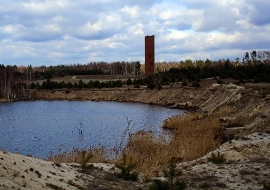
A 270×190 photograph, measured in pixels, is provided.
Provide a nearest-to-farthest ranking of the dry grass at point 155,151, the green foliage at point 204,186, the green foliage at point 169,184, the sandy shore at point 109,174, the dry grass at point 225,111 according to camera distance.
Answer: the sandy shore at point 109,174 → the green foliage at point 169,184 → the green foliage at point 204,186 → the dry grass at point 155,151 → the dry grass at point 225,111

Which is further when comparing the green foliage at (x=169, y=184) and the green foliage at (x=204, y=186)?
the green foliage at (x=204, y=186)

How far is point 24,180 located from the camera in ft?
27.1

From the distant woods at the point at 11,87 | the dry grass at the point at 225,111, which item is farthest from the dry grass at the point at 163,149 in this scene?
the distant woods at the point at 11,87

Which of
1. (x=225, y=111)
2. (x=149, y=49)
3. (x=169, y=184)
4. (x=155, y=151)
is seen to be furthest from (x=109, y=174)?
(x=149, y=49)

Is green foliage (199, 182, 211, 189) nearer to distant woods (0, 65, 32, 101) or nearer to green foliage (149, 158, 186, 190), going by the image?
green foliage (149, 158, 186, 190)

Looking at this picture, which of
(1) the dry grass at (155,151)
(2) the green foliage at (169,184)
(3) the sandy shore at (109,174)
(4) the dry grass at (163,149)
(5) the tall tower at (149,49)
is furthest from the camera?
(5) the tall tower at (149,49)

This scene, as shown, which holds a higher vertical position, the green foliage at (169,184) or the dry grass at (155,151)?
the green foliage at (169,184)

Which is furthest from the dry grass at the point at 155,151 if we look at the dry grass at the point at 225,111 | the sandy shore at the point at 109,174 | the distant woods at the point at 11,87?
the distant woods at the point at 11,87

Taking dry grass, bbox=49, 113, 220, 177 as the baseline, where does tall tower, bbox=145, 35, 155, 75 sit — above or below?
above

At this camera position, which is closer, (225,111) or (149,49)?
(225,111)

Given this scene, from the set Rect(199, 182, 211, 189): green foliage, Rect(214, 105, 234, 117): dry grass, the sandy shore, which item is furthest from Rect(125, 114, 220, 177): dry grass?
Rect(214, 105, 234, 117): dry grass

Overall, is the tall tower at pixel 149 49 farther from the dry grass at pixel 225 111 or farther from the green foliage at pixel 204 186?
the green foliage at pixel 204 186

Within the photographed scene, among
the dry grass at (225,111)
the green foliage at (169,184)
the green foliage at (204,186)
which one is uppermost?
the green foliage at (169,184)

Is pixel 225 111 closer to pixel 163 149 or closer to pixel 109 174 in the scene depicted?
pixel 163 149
